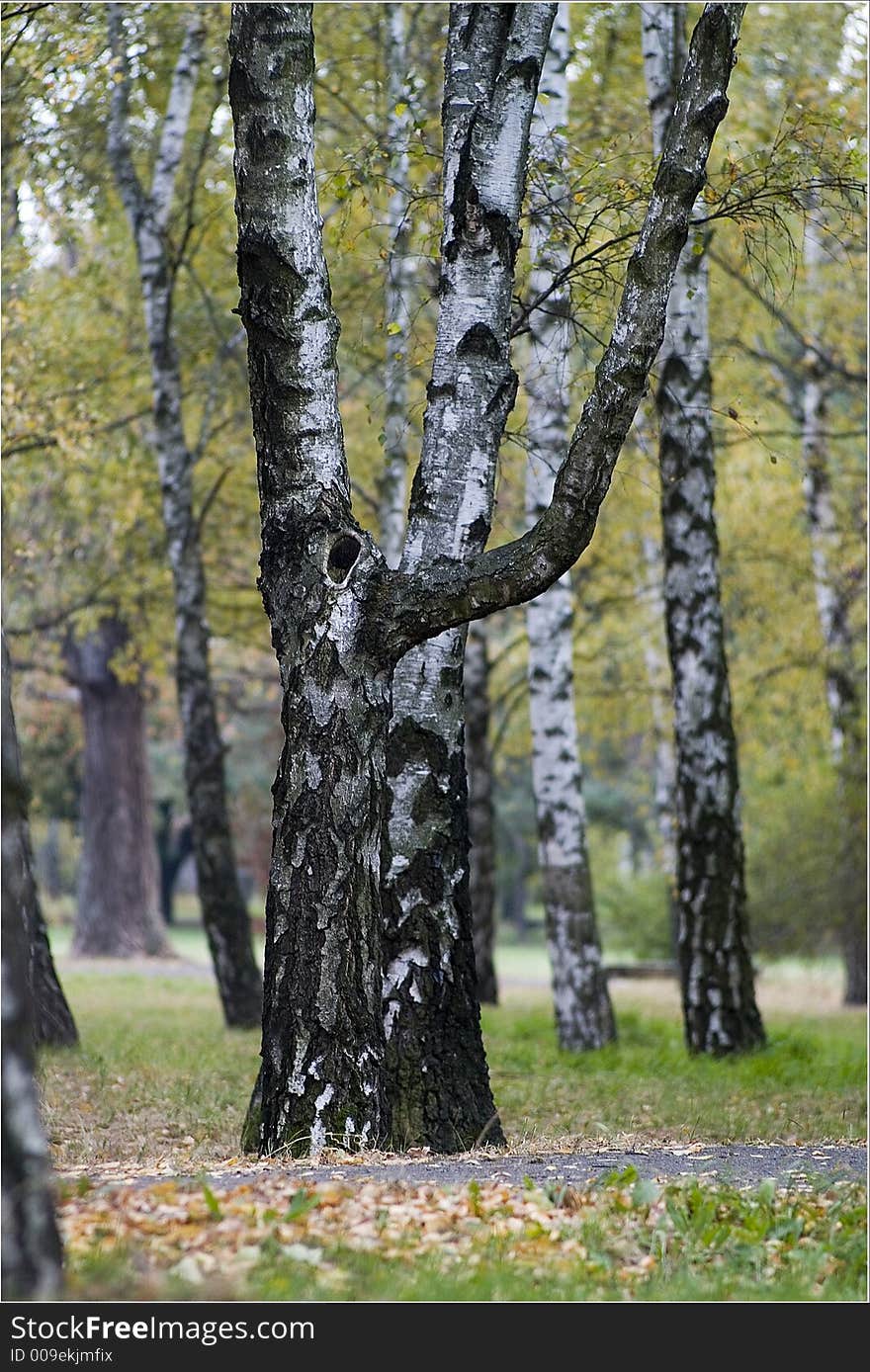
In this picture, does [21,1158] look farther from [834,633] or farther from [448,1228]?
[834,633]

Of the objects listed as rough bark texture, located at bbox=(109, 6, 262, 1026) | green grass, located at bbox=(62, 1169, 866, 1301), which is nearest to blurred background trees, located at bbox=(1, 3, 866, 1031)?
rough bark texture, located at bbox=(109, 6, 262, 1026)

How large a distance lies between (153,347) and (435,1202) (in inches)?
380

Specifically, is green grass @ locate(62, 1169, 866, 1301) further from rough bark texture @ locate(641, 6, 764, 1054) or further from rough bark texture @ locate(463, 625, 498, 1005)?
rough bark texture @ locate(463, 625, 498, 1005)

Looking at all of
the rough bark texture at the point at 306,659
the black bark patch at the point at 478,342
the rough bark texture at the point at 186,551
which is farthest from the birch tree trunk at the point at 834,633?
the rough bark texture at the point at 306,659

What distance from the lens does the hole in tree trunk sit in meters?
6.11

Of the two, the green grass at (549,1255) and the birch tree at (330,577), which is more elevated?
the birch tree at (330,577)

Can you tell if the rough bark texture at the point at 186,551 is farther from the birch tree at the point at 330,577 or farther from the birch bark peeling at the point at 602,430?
the birch bark peeling at the point at 602,430

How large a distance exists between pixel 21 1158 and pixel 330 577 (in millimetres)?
2969

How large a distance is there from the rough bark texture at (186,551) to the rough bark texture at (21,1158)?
932 centimetres

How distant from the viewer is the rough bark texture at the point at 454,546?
6754mm

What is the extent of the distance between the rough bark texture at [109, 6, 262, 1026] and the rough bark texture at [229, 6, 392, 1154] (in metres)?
6.67

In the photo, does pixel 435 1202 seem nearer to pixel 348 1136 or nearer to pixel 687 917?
pixel 348 1136

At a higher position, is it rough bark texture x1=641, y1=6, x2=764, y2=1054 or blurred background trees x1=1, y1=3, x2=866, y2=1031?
blurred background trees x1=1, y1=3, x2=866, y2=1031

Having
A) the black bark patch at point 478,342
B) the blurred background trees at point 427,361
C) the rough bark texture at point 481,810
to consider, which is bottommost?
the rough bark texture at point 481,810
